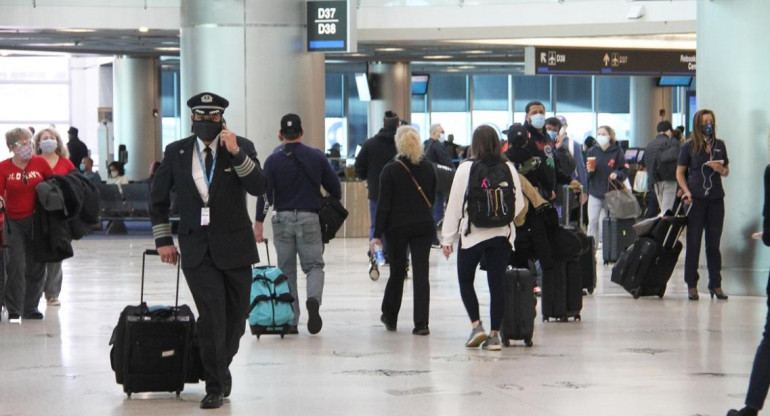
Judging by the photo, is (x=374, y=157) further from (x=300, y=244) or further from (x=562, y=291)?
(x=300, y=244)

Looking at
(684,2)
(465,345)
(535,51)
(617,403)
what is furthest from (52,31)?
(617,403)

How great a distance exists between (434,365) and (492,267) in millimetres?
897

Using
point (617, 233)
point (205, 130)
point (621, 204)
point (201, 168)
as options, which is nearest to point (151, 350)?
point (201, 168)

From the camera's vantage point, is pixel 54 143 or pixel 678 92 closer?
pixel 54 143

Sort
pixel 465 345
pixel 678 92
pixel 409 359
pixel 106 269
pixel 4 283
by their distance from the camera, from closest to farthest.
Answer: pixel 409 359 → pixel 465 345 → pixel 4 283 → pixel 106 269 → pixel 678 92

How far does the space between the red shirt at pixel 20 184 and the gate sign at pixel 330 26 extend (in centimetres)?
969

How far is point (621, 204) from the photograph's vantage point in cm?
1822

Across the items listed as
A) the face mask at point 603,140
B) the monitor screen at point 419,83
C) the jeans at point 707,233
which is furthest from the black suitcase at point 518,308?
the monitor screen at point 419,83

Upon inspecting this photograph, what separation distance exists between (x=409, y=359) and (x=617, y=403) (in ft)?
7.08

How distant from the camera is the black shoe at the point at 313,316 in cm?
1067

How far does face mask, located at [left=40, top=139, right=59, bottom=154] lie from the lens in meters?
12.5

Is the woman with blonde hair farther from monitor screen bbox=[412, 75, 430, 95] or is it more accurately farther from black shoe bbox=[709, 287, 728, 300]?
monitor screen bbox=[412, 75, 430, 95]

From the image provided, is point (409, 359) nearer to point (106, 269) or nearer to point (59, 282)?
point (59, 282)

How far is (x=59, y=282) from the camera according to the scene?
44.2 ft
